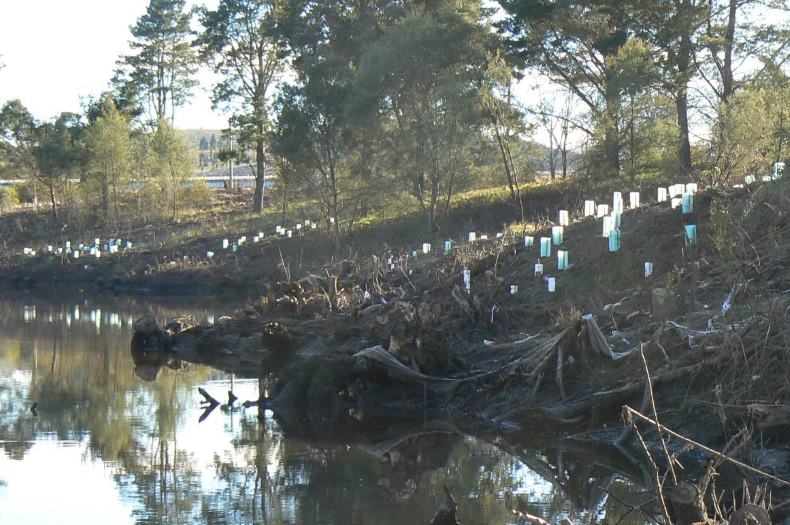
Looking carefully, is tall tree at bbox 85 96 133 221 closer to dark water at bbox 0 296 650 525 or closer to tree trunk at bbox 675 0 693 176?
tree trunk at bbox 675 0 693 176

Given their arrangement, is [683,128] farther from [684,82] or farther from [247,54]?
[247,54]

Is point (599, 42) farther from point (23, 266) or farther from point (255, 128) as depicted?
point (23, 266)

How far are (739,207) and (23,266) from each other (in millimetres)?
41870

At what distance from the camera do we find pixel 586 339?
47.5ft

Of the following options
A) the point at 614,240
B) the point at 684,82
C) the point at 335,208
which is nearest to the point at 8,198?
the point at 335,208

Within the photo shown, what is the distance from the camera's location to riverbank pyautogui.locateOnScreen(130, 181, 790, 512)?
12.1m

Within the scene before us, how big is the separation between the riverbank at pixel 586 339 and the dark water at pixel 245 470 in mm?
861

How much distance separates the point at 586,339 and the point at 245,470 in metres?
4.66

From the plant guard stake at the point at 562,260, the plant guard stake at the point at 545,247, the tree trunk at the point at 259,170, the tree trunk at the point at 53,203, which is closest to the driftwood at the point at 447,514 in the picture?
the plant guard stake at the point at 562,260

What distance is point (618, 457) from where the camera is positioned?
12.6 m

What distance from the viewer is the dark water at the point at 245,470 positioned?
36.8 feet

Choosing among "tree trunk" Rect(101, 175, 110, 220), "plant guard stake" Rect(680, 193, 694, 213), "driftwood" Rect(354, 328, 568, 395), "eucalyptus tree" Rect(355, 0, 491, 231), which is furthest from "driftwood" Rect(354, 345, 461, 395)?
"tree trunk" Rect(101, 175, 110, 220)

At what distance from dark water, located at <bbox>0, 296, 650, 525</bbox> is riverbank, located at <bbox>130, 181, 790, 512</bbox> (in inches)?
33.9

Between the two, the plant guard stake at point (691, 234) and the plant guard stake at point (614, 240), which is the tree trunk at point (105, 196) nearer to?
the plant guard stake at point (614, 240)
